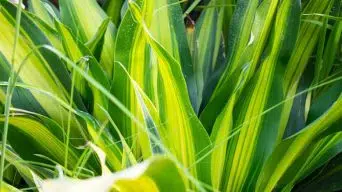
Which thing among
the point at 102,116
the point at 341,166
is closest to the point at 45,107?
the point at 102,116

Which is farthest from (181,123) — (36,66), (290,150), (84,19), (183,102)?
(84,19)

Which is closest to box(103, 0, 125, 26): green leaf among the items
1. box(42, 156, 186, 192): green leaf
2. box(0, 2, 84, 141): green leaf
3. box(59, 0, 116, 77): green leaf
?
box(59, 0, 116, 77): green leaf

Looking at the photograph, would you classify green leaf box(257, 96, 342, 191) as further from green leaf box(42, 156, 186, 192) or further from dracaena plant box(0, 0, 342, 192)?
green leaf box(42, 156, 186, 192)

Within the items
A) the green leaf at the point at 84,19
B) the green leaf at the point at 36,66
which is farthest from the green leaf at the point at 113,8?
the green leaf at the point at 36,66

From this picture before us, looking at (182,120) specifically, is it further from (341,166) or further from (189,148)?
(341,166)

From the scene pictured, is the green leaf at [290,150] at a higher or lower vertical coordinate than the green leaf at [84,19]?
lower

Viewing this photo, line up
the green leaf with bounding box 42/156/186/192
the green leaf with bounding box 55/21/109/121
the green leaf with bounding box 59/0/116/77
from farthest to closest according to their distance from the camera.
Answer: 1. the green leaf with bounding box 59/0/116/77
2. the green leaf with bounding box 55/21/109/121
3. the green leaf with bounding box 42/156/186/192

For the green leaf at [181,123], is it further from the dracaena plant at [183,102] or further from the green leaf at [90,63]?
the green leaf at [90,63]

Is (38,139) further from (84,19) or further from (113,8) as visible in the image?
(113,8)
